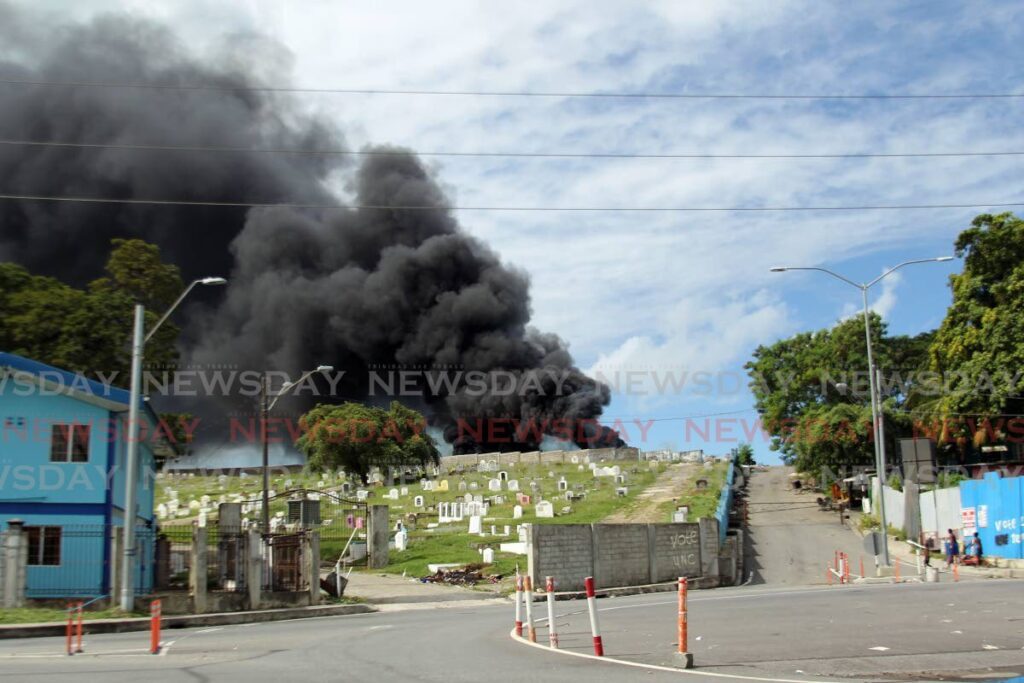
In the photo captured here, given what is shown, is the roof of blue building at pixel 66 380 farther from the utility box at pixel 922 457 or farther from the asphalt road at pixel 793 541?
the utility box at pixel 922 457

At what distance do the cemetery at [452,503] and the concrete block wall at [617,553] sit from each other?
1.35m

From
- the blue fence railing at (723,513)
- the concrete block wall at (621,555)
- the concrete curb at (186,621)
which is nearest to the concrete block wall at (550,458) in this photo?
the blue fence railing at (723,513)

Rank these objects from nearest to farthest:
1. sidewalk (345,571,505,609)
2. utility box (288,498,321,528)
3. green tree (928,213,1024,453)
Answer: sidewalk (345,571,505,609) < utility box (288,498,321,528) < green tree (928,213,1024,453)

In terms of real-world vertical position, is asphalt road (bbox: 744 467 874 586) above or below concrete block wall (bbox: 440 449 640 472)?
below

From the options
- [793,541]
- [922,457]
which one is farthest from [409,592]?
[922,457]

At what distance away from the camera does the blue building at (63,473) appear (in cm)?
2303

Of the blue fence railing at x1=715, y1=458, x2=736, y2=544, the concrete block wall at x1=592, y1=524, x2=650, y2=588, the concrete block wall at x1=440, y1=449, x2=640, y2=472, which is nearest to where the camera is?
the concrete block wall at x1=592, y1=524, x2=650, y2=588

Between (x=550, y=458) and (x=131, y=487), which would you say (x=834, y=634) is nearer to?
(x=131, y=487)

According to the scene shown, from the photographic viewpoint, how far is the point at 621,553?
28234mm

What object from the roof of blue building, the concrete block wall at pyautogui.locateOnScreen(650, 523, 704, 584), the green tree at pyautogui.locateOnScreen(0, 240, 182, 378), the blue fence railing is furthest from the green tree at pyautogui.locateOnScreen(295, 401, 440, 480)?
the roof of blue building

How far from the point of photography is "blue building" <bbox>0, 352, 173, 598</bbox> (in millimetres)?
23031

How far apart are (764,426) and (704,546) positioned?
33971mm

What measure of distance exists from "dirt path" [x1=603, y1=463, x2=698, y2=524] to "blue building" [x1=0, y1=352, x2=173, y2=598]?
1732cm

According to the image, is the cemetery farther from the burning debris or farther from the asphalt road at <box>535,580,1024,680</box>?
the asphalt road at <box>535,580,1024,680</box>
